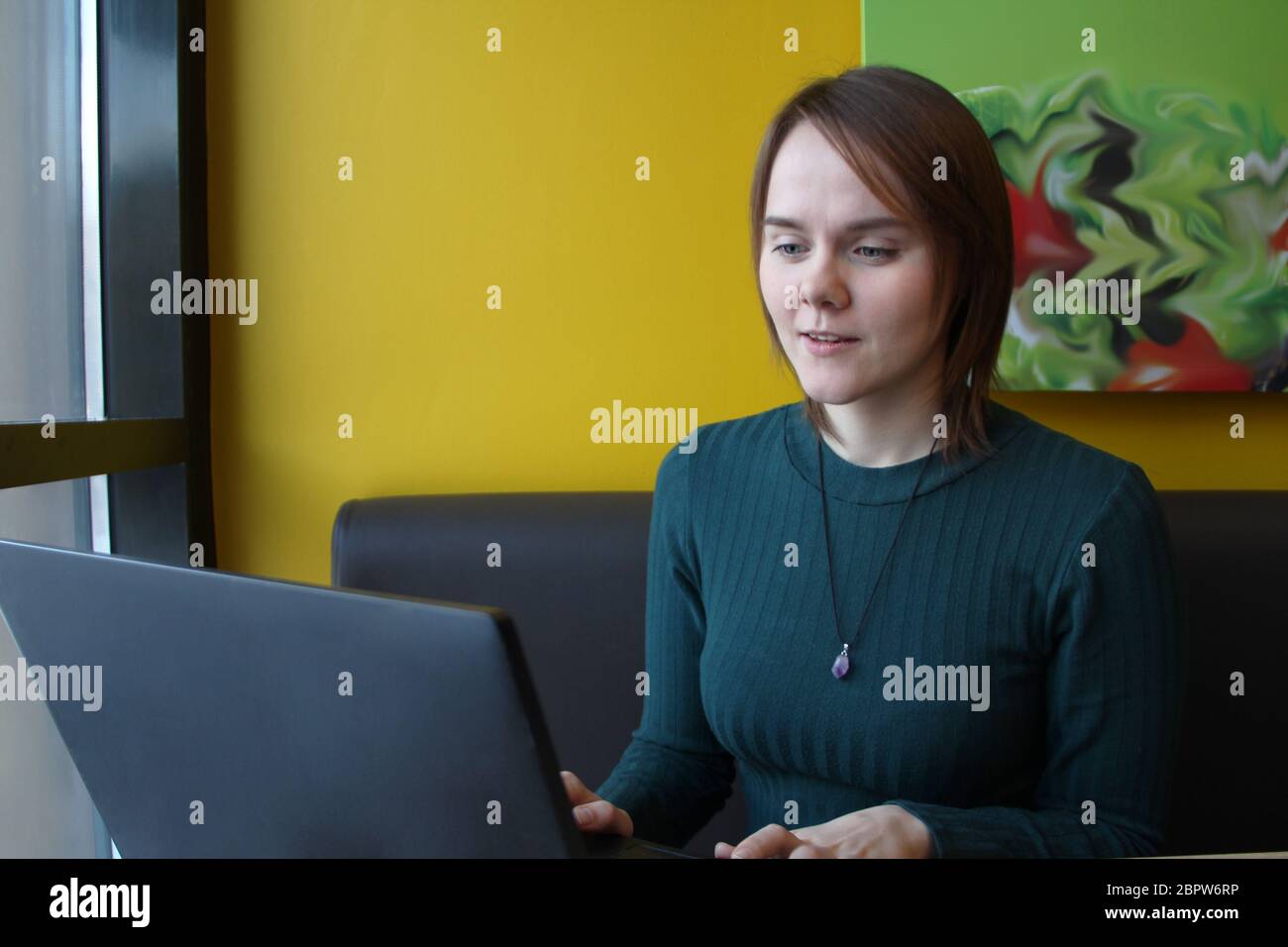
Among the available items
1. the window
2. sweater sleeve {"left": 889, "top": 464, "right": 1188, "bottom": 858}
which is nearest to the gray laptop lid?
sweater sleeve {"left": 889, "top": 464, "right": 1188, "bottom": 858}

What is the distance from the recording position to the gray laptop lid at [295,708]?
20.6 inches

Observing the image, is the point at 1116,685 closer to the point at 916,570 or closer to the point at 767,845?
the point at 916,570

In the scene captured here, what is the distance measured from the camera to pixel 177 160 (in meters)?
1.57

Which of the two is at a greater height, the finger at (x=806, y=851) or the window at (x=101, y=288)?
the window at (x=101, y=288)

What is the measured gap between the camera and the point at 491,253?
1690mm

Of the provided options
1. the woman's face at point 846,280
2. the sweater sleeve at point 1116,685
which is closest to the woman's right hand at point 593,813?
the sweater sleeve at point 1116,685

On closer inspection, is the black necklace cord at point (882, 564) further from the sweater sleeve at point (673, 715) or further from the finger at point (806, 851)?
the finger at point (806, 851)

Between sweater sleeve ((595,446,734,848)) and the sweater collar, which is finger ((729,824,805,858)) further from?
the sweater collar

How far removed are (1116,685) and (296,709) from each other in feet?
2.47

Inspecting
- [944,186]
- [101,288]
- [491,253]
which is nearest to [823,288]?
[944,186]

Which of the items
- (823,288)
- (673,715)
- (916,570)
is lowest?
(673,715)

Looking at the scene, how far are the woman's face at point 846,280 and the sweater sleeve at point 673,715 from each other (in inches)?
10.0

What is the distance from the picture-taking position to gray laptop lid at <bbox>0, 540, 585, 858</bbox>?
524 mm
